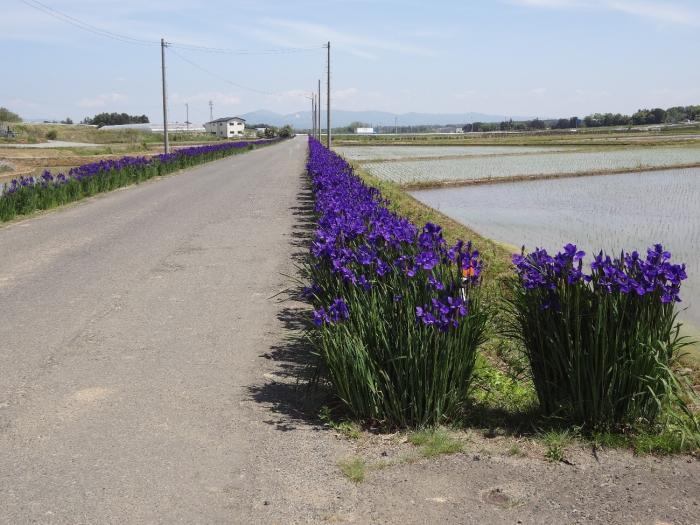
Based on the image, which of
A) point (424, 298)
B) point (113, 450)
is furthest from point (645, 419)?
point (113, 450)

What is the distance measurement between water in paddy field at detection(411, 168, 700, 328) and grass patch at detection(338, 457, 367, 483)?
5705mm

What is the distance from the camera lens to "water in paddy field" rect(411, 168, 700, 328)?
522 inches

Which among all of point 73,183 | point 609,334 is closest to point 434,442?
point 609,334

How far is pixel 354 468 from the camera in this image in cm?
356

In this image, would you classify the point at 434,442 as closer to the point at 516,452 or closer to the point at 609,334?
the point at 516,452

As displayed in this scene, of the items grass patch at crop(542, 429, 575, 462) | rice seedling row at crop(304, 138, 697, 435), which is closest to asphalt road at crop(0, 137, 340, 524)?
rice seedling row at crop(304, 138, 697, 435)

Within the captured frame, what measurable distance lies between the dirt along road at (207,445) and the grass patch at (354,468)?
50mm

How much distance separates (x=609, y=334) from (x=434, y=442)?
1155 mm

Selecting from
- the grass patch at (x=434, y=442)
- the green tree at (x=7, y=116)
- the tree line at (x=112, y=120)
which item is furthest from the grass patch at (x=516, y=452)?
the tree line at (x=112, y=120)

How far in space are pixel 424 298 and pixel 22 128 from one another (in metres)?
111

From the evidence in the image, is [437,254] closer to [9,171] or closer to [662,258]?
[662,258]

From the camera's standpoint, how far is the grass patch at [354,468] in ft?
11.4

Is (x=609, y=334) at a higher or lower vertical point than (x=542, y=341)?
higher

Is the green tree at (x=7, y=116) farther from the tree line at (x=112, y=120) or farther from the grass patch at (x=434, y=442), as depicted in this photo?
the grass patch at (x=434, y=442)
